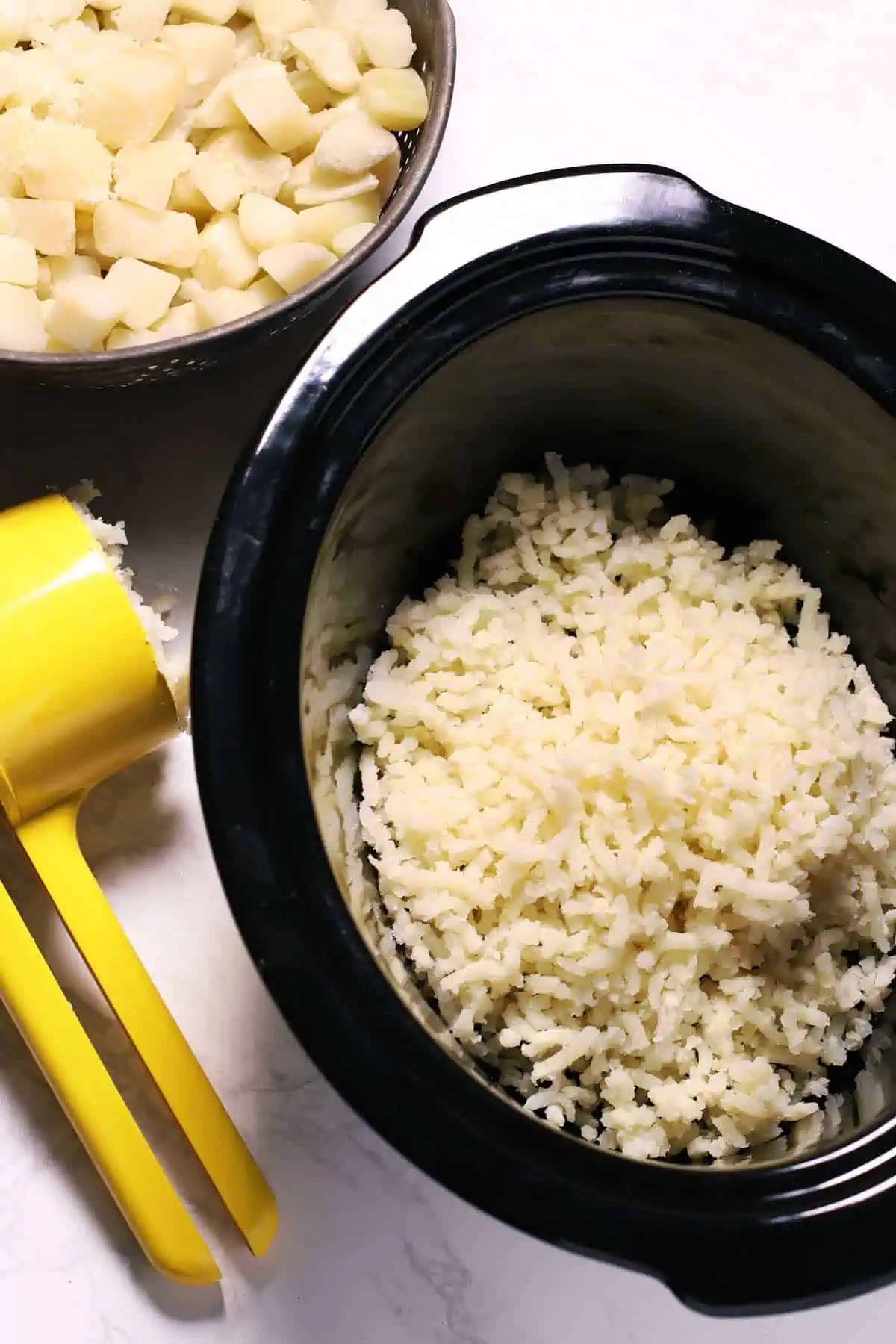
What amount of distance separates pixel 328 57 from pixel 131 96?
12 cm

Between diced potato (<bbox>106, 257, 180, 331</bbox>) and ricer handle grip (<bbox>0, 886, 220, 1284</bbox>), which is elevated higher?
diced potato (<bbox>106, 257, 180, 331</bbox>)

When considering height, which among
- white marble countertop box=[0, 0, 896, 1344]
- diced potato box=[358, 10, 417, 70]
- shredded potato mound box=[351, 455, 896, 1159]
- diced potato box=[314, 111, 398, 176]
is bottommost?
white marble countertop box=[0, 0, 896, 1344]

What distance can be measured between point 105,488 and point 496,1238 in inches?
20.4

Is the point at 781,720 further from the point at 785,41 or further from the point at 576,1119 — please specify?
the point at 785,41

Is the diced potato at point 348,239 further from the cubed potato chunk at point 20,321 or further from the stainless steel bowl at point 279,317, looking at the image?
the cubed potato chunk at point 20,321

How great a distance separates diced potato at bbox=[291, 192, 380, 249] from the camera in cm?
73

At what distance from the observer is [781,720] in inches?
24.2

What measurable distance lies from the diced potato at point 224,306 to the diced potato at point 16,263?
95 millimetres

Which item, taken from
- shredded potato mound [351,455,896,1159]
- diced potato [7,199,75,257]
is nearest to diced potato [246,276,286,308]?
diced potato [7,199,75,257]

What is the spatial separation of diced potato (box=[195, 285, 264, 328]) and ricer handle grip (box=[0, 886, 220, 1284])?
0.34 metres

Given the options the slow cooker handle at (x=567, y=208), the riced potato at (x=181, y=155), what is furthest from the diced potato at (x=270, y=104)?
the slow cooker handle at (x=567, y=208)

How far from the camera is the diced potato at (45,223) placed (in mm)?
708

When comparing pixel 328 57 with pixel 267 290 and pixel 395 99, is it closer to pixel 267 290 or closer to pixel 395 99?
pixel 395 99

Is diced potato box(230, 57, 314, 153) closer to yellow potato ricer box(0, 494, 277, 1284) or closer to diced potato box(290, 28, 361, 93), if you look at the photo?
diced potato box(290, 28, 361, 93)
